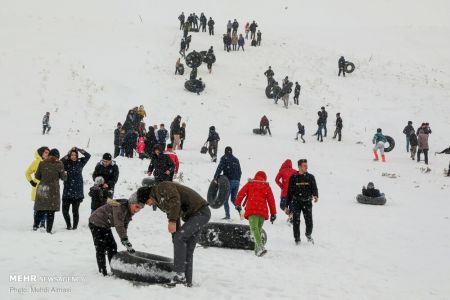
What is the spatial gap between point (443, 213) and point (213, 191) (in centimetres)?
763

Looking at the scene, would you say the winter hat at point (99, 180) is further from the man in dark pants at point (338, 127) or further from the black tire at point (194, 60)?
the black tire at point (194, 60)

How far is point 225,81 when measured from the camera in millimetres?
32812

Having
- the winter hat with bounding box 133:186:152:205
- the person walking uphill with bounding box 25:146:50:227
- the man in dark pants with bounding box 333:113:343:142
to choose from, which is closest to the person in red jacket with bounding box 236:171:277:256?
the winter hat with bounding box 133:186:152:205

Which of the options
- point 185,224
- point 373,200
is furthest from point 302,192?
point 373,200

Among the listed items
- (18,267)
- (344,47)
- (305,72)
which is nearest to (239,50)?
(305,72)

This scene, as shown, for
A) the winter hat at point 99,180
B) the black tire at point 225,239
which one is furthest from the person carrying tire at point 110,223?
the black tire at point 225,239

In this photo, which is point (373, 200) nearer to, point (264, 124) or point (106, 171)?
point (106, 171)

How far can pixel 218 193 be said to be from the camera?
9250mm

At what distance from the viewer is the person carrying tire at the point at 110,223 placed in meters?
5.82

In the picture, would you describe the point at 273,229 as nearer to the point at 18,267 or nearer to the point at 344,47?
the point at 18,267

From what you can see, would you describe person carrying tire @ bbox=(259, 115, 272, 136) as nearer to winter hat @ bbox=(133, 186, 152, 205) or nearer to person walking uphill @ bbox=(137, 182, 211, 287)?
person walking uphill @ bbox=(137, 182, 211, 287)

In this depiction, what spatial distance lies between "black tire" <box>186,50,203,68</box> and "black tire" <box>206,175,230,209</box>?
940 inches

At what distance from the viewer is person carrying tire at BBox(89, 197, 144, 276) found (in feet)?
19.1

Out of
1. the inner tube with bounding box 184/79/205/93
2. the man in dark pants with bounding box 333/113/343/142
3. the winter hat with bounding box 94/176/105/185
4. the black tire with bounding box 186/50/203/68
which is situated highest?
the black tire with bounding box 186/50/203/68
